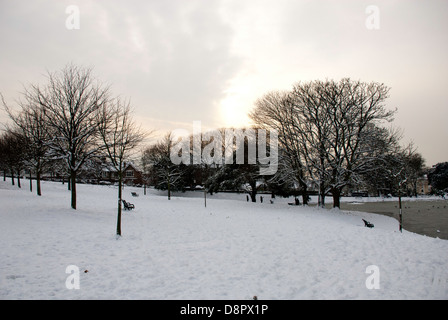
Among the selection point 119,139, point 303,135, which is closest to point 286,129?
point 303,135

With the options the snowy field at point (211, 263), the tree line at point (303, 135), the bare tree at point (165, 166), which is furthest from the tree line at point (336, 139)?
the bare tree at point (165, 166)

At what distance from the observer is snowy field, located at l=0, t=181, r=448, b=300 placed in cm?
538

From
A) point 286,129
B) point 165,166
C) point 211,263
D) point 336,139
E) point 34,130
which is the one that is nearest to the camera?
point 211,263

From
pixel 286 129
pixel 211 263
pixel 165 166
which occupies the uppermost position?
pixel 286 129

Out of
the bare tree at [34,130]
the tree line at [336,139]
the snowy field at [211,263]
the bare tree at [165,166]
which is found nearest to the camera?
the snowy field at [211,263]

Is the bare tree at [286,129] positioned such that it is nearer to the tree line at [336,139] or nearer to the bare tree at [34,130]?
the tree line at [336,139]

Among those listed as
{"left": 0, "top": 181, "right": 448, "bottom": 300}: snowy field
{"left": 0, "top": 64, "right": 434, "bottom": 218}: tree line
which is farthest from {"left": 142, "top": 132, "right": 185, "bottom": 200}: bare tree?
{"left": 0, "top": 181, "right": 448, "bottom": 300}: snowy field

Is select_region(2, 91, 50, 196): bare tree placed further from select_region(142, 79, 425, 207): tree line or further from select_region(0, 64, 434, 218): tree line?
select_region(142, 79, 425, 207): tree line

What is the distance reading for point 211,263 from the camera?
7.14 m

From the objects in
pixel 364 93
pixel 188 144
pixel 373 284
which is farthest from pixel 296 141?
pixel 188 144

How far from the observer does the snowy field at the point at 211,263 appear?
538 centimetres

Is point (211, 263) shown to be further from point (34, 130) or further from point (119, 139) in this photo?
point (34, 130)

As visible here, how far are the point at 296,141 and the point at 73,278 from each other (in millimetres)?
21725

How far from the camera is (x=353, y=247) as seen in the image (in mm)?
9008
